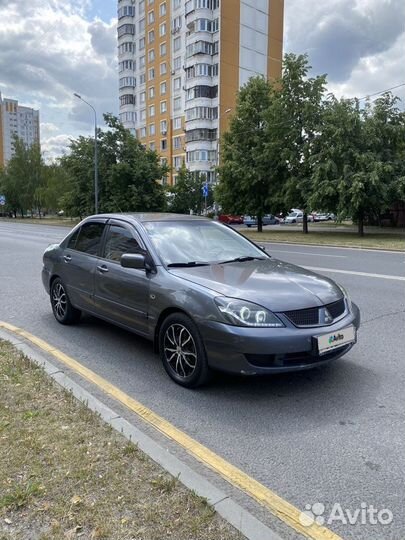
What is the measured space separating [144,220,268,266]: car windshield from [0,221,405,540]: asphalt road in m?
1.19

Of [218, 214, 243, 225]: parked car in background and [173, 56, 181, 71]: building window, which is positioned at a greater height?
[173, 56, 181, 71]: building window

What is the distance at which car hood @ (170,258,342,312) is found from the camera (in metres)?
→ 3.86

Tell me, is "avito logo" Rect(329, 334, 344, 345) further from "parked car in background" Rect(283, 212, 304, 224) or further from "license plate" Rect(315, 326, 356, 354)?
"parked car in background" Rect(283, 212, 304, 224)

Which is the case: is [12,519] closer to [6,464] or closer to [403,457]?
[6,464]

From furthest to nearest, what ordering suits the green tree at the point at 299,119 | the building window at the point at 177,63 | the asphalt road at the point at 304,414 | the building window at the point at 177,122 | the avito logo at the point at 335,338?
1. the building window at the point at 177,122
2. the building window at the point at 177,63
3. the green tree at the point at 299,119
4. the avito logo at the point at 335,338
5. the asphalt road at the point at 304,414

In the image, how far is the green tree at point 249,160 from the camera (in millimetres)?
30453

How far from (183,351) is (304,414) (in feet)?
3.90

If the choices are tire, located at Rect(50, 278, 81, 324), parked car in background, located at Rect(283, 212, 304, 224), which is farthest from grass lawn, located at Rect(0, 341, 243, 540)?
parked car in background, located at Rect(283, 212, 304, 224)

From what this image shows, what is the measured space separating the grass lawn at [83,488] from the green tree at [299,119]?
86.5 ft

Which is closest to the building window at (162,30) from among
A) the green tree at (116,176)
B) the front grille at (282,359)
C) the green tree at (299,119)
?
the green tree at (116,176)

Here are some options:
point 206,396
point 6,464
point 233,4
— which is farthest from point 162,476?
point 233,4

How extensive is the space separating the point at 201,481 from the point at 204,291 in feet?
5.47

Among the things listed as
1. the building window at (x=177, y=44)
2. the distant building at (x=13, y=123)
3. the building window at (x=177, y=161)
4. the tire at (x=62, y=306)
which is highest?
the building window at (x=177, y=44)

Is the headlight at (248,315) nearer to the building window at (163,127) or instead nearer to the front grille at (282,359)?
the front grille at (282,359)
